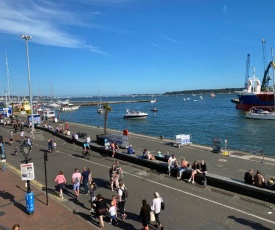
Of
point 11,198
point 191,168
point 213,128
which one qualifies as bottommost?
point 213,128

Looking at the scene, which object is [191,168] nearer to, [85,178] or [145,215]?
[85,178]

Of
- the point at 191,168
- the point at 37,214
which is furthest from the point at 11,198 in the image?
the point at 191,168

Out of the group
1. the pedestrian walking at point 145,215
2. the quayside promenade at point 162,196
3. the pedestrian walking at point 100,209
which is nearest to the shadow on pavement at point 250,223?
the quayside promenade at point 162,196

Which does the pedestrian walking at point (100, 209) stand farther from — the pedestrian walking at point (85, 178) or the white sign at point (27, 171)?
the pedestrian walking at point (85, 178)

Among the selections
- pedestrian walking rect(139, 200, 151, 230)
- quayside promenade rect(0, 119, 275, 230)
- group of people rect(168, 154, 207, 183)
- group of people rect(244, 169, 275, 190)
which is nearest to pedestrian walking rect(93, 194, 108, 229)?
quayside promenade rect(0, 119, 275, 230)

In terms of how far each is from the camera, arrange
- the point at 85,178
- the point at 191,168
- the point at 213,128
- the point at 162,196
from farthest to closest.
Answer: the point at 213,128 < the point at 191,168 < the point at 85,178 < the point at 162,196

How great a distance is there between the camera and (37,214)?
1155 cm

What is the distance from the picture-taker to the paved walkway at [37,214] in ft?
34.4

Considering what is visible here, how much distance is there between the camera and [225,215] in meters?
11.4

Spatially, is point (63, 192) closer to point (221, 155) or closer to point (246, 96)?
point (221, 155)

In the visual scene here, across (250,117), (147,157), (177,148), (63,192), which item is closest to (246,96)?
(250,117)

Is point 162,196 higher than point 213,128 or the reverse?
higher

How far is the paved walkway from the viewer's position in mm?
10484

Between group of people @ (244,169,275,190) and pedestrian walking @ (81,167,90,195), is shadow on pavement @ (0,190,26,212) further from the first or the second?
group of people @ (244,169,275,190)
